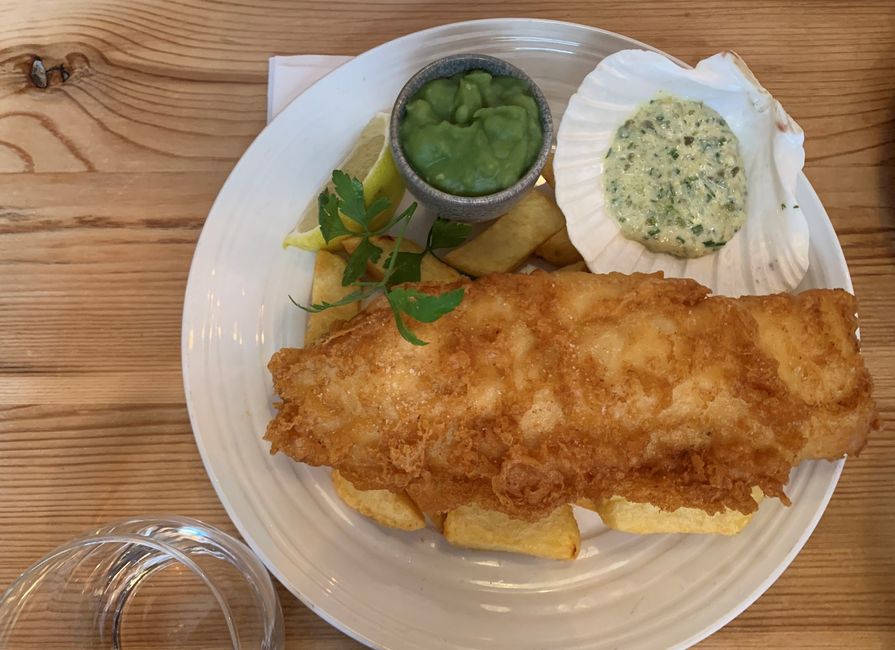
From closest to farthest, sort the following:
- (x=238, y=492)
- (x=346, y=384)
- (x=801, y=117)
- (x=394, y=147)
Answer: (x=346, y=384) → (x=394, y=147) → (x=238, y=492) → (x=801, y=117)

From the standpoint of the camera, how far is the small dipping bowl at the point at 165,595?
5.77ft

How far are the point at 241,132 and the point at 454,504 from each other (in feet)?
4.72

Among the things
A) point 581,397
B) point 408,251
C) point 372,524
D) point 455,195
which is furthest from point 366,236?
point 372,524

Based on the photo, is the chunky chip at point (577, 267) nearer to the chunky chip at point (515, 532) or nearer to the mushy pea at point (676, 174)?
the mushy pea at point (676, 174)

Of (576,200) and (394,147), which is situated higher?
(394,147)

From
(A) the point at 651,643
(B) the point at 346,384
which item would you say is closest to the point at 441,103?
(B) the point at 346,384

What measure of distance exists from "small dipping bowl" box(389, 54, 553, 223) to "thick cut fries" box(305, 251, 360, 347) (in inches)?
13.6

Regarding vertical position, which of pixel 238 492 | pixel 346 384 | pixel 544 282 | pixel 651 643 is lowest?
pixel 651 643

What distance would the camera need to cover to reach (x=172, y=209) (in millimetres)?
2168

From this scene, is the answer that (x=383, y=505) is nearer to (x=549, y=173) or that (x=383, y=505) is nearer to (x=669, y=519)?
(x=669, y=519)

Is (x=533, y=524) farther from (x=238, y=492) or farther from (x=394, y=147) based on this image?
(x=394, y=147)

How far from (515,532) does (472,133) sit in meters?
1.10

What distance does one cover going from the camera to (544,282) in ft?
5.53

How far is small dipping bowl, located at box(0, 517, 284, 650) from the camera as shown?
1.76 m
